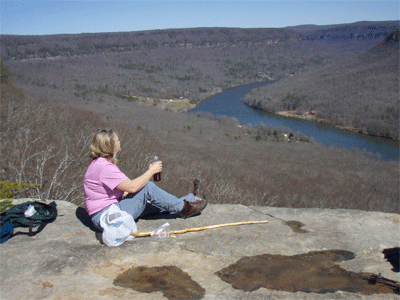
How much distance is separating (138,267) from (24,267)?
1.17 meters

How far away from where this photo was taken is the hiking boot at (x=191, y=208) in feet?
14.4

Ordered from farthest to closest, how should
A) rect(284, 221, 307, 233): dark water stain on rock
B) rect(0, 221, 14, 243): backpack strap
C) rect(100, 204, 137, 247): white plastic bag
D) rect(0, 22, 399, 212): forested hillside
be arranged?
rect(0, 22, 399, 212): forested hillside → rect(284, 221, 307, 233): dark water stain on rock → rect(0, 221, 14, 243): backpack strap → rect(100, 204, 137, 247): white plastic bag

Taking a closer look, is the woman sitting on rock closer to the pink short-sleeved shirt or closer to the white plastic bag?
the pink short-sleeved shirt

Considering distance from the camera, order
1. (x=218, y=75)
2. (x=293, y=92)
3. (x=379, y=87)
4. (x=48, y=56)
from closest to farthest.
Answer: (x=379, y=87) < (x=293, y=92) < (x=48, y=56) < (x=218, y=75)

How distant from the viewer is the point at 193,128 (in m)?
48.3

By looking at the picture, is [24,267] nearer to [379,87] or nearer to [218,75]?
[379,87]

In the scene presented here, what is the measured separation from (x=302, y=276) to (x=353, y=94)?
248 feet

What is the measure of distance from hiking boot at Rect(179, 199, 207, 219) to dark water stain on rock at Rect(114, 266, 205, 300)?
1.09 meters

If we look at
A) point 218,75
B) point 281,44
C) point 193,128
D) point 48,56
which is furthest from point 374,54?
point 48,56

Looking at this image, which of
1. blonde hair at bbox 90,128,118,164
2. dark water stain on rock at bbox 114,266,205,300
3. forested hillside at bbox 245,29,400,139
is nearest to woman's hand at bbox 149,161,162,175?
blonde hair at bbox 90,128,118,164

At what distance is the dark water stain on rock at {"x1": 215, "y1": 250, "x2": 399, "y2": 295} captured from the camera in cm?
313

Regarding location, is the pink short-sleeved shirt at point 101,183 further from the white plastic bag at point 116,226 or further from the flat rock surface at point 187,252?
the flat rock surface at point 187,252

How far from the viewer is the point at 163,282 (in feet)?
10.4

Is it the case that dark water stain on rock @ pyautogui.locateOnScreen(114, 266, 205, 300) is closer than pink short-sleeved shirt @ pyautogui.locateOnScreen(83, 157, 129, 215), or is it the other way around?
dark water stain on rock @ pyautogui.locateOnScreen(114, 266, 205, 300)
